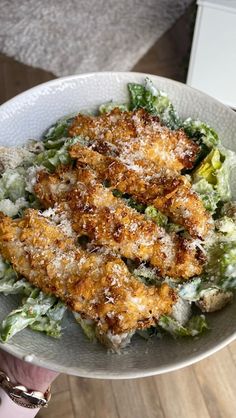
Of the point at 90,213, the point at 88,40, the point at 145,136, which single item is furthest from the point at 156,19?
the point at 90,213

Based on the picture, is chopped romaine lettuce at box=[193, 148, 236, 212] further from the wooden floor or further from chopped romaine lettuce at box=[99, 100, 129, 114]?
the wooden floor

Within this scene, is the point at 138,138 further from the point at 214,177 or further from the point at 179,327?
the point at 179,327

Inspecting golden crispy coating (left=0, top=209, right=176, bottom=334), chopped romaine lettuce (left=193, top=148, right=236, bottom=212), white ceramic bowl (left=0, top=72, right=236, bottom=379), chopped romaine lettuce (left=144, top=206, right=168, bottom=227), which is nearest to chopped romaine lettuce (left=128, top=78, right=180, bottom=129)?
white ceramic bowl (left=0, top=72, right=236, bottom=379)

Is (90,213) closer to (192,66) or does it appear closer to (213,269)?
(213,269)

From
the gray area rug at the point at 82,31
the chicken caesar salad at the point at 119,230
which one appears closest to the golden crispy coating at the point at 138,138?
the chicken caesar salad at the point at 119,230

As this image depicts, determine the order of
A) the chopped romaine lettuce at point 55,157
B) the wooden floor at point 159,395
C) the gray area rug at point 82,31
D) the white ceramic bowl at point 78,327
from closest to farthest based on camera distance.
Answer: the white ceramic bowl at point 78,327
the chopped romaine lettuce at point 55,157
the wooden floor at point 159,395
the gray area rug at point 82,31

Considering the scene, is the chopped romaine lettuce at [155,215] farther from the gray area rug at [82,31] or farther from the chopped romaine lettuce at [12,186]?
the gray area rug at [82,31]
